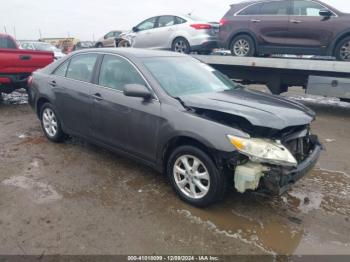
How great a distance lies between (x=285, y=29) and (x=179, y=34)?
305cm

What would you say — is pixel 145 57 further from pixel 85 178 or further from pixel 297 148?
pixel 297 148

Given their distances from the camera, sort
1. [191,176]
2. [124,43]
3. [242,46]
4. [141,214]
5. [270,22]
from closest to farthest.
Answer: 1. [141,214]
2. [191,176]
3. [270,22]
4. [242,46]
5. [124,43]

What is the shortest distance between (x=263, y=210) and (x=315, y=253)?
74cm

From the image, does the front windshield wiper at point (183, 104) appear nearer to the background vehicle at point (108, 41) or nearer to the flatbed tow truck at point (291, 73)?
the flatbed tow truck at point (291, 73)

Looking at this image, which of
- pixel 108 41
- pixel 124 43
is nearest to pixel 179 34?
pixel 124 43

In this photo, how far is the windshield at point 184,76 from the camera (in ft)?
12.7

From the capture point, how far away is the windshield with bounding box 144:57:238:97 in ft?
12.7

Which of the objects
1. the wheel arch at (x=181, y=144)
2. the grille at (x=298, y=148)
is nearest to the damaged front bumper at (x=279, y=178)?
the grille at (x=298, y=148)

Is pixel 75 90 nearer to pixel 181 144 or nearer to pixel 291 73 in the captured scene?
pixel 181 144

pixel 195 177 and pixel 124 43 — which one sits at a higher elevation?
pixel 124 43

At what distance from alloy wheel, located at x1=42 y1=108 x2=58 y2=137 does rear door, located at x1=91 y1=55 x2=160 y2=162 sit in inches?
46.8

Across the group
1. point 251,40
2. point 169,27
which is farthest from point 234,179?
point 169,27

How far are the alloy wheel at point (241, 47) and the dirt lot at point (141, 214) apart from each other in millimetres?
4379

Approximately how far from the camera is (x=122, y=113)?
3977 mm
